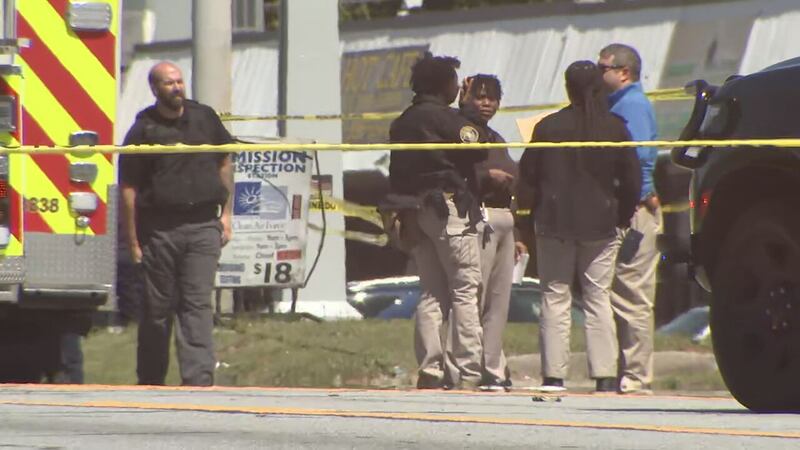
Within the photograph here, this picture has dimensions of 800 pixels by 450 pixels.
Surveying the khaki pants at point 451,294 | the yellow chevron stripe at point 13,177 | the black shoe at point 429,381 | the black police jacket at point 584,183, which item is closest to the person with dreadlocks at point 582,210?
the black police jacket at point 584,183

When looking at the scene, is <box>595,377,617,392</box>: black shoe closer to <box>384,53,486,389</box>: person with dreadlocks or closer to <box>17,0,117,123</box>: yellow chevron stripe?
<box>384,53,486,389</box>: person with dreadlocks

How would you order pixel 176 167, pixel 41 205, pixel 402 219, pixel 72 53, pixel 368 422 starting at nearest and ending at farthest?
pixel 368 422, pixel 41 205, pixel 72 53, pixel 176 167, pixel 402 219

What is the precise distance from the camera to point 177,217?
35.7ft

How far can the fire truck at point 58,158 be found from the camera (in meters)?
10.1

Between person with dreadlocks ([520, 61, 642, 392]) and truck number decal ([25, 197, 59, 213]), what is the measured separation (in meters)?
2.37

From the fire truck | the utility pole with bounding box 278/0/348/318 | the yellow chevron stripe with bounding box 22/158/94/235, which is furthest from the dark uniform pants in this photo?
the utility pole with bounding box 278/0/348/318

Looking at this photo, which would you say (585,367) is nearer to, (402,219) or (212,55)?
(402,219)

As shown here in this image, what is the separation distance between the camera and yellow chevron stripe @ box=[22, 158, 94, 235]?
10.1m

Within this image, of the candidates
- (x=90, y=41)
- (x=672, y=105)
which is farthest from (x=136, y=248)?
(x=672, y=105)

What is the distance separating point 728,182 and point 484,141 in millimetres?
3341

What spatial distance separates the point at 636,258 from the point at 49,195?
3.03m

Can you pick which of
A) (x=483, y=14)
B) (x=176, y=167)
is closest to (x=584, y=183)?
(x=176, y=167)

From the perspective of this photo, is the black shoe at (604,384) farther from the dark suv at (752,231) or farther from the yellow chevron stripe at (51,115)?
the dark suv at (752,231)

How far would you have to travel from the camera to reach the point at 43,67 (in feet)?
33.6
